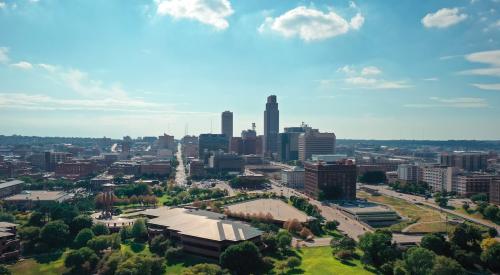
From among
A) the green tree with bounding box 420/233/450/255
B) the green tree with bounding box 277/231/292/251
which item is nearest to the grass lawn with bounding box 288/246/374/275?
the green tree with bounding box 277/231/292/251

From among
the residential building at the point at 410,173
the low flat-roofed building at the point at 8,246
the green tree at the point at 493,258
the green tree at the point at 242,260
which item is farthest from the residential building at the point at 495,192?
the low flat-roofed building at the point at 8,246

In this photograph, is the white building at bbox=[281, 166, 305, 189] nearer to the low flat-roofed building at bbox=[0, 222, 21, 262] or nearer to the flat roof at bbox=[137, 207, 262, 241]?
the flat roof at bbox=[137, 207, 262, 241]

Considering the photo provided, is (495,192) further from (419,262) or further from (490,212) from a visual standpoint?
(419,262)

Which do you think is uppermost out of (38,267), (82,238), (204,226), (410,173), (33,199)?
(410,173)

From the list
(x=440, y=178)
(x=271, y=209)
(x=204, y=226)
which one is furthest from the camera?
(x=440, y=178)

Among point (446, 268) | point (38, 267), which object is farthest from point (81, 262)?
point (446, 268)

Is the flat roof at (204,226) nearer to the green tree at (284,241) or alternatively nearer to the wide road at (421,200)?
the green tree at (284,241)
